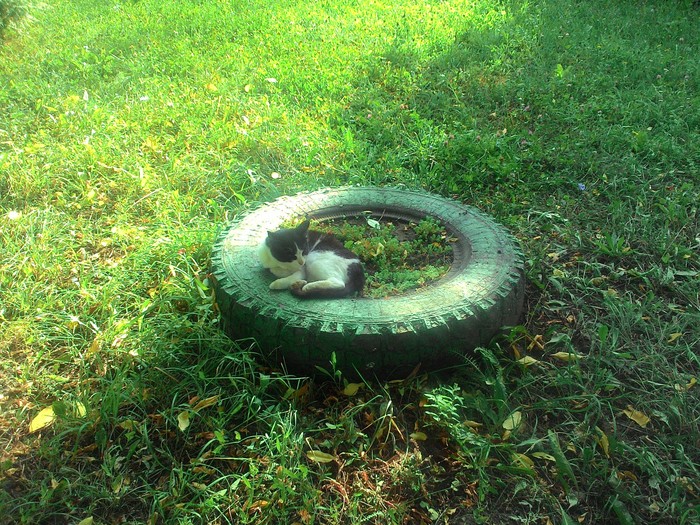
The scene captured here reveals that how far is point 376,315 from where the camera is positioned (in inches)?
98.5

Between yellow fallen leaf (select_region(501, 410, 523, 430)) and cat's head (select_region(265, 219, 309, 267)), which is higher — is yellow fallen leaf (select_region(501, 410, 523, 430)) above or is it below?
below

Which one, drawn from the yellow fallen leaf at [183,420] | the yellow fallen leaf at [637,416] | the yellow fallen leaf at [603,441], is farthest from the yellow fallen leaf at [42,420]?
the yellow fallen leaf at [637,416]

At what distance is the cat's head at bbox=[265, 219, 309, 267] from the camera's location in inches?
105

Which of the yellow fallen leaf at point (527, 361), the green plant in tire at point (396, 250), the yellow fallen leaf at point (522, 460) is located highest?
the green plant in tire at point (396, 250)

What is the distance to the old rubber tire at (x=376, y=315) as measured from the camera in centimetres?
245

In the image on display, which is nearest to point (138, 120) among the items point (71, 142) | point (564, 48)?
point (71, 142)

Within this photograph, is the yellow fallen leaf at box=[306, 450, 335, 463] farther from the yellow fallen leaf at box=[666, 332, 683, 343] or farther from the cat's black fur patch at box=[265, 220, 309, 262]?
the yellow fallen leaf at box=[666, 332, 683, 343]

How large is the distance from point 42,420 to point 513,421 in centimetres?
211

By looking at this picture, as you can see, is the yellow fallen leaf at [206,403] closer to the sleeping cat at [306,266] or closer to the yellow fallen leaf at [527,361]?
the sleeping cat at [306,266]

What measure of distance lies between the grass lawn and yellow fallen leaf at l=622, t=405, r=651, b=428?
1 cm

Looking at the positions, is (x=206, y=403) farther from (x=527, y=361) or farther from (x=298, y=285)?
(x=527, y=361)

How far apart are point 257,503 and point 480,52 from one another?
227 inches

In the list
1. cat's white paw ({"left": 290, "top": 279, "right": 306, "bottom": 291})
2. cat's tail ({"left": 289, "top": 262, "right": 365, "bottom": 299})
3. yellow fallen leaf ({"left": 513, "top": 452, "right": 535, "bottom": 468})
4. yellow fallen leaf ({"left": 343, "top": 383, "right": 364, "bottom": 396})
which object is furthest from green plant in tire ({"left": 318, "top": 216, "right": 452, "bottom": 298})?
yellow fallen leaf ({"left": 513, "top": 452, "right": 535, "bottom": 468})

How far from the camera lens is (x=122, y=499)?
2207mm
